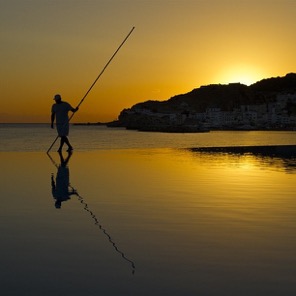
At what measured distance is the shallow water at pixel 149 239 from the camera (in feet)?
12.5

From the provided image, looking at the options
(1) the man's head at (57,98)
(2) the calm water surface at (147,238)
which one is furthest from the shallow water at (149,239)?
(1) the man's head at (57,98)

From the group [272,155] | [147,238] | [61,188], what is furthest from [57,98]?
[147,238]

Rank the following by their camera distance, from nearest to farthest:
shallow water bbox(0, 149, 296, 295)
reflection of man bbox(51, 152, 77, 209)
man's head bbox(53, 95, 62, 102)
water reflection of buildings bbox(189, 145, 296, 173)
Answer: shallow water bbox(0, 149, 296, 295) → reflection of man bbox(51, 152, 77, 209) → water reflection of buildings bbox(189, 145, 296, 173) → man's head bbox(53, 95, 62, 102)

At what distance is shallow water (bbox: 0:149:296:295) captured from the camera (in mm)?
3795

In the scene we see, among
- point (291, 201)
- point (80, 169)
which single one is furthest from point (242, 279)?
point (80, 169)

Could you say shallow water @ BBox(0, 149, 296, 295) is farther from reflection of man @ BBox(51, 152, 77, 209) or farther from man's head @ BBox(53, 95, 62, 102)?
man's head @ BBox(53, 95, 62, 102)

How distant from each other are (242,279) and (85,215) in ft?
10.0

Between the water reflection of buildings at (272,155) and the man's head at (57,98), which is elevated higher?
the man's head at (57,98)

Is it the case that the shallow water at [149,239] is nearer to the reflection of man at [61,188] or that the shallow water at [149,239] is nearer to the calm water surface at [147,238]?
the calm water surface at [147,238]

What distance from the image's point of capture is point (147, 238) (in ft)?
17.2

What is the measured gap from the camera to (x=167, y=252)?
4.69m

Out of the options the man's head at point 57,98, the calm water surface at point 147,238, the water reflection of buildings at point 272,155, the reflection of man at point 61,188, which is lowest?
the water reflection of buildings at point 272,155

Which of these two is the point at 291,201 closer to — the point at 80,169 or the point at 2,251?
the point at 2,251

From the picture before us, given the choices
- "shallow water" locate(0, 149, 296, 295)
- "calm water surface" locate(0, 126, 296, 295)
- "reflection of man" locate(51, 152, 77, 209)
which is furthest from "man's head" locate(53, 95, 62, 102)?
"shallow water" locate(0, 149, 296, 295)
